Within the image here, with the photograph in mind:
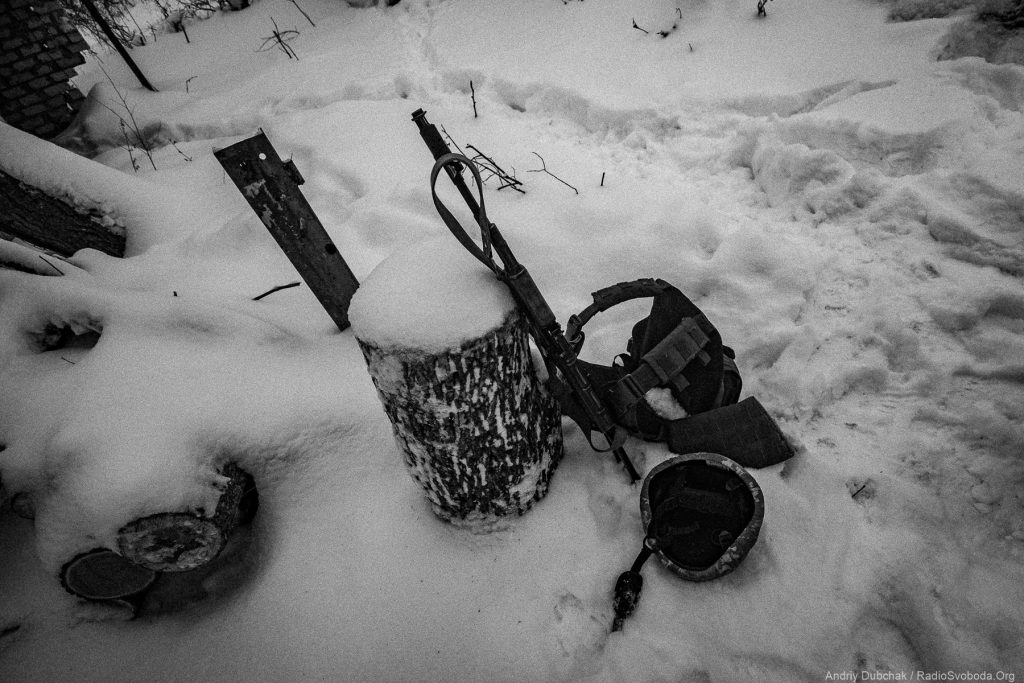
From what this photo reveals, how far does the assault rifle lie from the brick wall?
597cm

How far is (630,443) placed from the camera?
1851 millimetres

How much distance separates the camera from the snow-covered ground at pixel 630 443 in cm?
139

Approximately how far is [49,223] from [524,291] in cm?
347

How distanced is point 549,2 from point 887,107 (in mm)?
3762

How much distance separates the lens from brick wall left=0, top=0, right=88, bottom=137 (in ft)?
14.0

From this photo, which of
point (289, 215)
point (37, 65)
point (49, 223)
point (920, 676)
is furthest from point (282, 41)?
point (920, 676)

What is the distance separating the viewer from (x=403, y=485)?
6.36 ft

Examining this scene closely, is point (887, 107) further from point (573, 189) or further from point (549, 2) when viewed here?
point (549, 2)

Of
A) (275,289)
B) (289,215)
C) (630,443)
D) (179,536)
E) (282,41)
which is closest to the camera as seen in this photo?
(179,536)

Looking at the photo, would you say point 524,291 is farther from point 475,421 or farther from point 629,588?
point 629,588

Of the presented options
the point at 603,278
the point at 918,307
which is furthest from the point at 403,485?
the point at 918,307

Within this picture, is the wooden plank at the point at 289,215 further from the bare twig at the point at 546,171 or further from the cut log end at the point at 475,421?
the bare twig at the point at 546,171

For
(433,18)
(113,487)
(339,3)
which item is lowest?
(113,487)

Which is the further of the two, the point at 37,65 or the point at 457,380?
the point at 37,65
